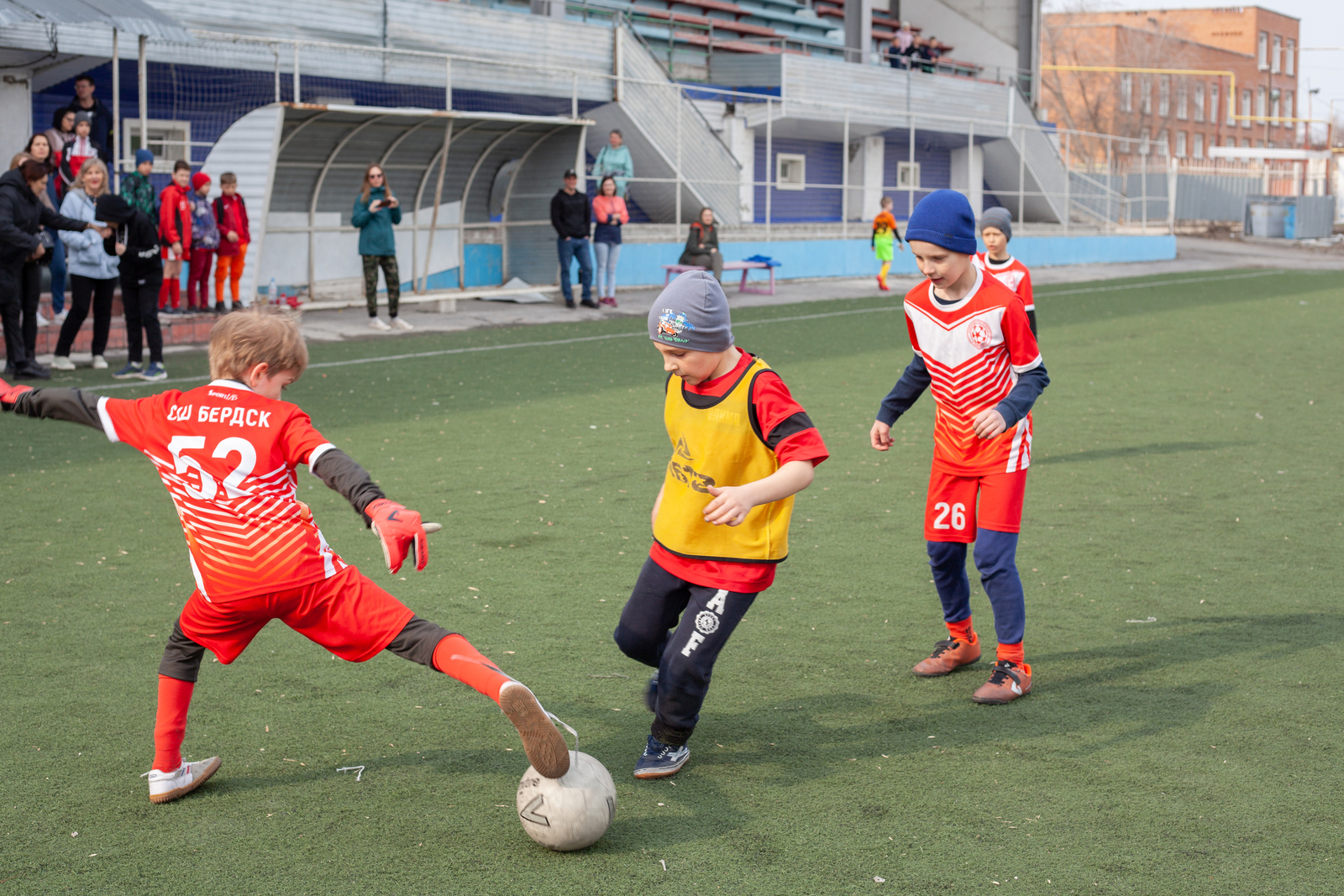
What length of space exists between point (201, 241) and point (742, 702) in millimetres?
12426

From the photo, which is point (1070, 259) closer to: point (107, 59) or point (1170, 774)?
point (107, 59)

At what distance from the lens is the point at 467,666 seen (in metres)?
3.33

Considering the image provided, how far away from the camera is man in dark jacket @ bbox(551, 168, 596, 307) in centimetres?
1880

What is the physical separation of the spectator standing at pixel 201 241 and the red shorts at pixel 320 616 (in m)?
12.3

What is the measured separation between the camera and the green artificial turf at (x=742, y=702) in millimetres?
3328

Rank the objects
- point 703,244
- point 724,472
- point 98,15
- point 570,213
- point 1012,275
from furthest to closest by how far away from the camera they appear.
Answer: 1. point 703,244
2. point 570,213
3. point 98,15
4. point 1012,275
5. point 724,472

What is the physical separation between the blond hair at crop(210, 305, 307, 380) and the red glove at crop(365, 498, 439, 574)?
1.90 feet

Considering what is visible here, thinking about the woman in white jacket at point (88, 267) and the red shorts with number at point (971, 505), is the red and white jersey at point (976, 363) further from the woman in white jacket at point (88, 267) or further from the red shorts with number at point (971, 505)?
the woman in white jacket at point (88, 267)

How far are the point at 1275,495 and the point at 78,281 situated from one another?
10.2 metres

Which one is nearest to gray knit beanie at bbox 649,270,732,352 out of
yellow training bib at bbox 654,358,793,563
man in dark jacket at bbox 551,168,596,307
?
yellow training bib at bbox 654,358,793,563

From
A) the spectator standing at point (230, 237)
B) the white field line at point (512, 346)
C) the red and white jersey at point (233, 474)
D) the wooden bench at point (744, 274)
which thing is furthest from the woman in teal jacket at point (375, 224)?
the red and white jersey at point (233, 474)

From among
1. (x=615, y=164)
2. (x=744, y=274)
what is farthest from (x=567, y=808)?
(x=744, y=274)

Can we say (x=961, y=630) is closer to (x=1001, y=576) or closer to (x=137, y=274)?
(x=1001, y=576)

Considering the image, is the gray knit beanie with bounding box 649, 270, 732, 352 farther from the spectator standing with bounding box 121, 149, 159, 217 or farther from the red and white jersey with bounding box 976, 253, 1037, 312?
the spectator standing with bounding box 121, 149, 159, 217
